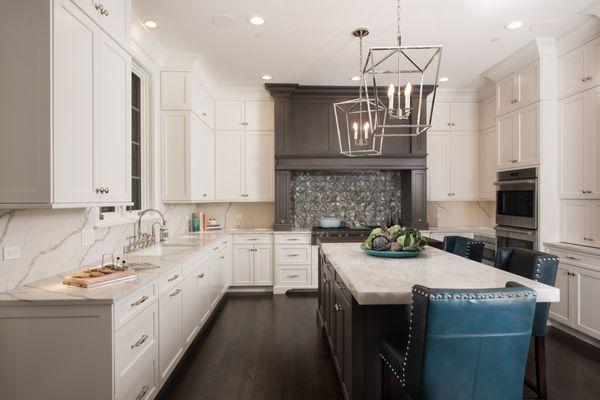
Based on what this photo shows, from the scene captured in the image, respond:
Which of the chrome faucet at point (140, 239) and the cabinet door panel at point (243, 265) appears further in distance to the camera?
the cabinet door panel at point (243, 265)

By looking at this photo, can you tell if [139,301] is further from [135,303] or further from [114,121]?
[114,121]

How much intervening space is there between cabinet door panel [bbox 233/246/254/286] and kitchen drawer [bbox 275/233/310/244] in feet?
1.37

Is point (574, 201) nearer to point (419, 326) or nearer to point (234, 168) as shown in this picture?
point (419, 326)

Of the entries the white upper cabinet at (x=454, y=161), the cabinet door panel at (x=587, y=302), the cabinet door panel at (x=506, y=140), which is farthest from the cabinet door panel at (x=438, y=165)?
the cabinet door panel at (x=587, y=302)

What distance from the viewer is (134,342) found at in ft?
6.03

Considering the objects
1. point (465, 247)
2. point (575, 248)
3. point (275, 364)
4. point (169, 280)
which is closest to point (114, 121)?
point (169, 280)

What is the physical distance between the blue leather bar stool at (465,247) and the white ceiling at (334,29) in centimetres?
198

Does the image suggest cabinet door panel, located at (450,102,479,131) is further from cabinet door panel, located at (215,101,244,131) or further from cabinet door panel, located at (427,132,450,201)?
cabinet door panel, located at (215,101,244,131)

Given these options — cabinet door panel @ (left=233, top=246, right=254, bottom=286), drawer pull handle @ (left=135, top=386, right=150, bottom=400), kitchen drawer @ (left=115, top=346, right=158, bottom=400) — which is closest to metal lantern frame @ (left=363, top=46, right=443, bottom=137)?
kitchen drawer @ (left=115, top=346, right=158, bottom=400)

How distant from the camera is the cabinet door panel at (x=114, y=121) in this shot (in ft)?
6.71

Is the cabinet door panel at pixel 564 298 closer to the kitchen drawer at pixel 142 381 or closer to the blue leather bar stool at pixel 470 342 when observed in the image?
the blue leather bar stool at pixel 470 342

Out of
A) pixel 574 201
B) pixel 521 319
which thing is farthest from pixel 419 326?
pixel 574 201

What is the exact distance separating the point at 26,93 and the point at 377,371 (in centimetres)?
222

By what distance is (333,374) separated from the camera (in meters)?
2.55
